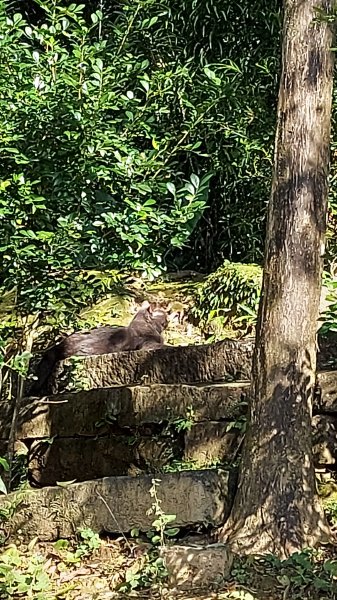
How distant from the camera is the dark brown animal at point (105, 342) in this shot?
656 centimetres

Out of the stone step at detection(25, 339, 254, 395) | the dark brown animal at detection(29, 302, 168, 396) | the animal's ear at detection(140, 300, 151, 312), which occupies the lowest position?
the stone step at detection(25, 339, 254, 395)

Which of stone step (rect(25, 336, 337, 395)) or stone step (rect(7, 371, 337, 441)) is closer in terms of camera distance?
stone step (rect(7, 371, 337, 441))

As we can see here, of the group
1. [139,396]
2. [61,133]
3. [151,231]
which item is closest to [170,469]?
[139,396]

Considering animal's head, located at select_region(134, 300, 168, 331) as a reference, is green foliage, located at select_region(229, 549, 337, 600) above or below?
below

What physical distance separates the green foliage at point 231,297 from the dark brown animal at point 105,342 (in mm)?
481

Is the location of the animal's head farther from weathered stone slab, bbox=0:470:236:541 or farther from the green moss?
weathered stone slab, bbox=0:470:236:541

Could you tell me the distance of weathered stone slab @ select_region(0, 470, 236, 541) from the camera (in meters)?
4.12

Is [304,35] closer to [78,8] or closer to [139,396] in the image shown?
[78,8]

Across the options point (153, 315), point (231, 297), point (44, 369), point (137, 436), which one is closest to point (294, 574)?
point (137, 436)

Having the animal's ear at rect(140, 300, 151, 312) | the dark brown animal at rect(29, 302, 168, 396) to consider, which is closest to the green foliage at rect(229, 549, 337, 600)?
the dark brown animal at rect(29, 302, 168, 396)

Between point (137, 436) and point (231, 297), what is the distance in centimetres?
236

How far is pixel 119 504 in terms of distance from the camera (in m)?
4.27

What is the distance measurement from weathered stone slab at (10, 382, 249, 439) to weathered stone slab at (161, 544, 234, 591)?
1.12 metres

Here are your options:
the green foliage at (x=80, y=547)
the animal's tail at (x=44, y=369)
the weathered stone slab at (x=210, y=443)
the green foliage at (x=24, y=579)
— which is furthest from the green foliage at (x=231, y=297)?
the green foliage at (x=24, y=579)
